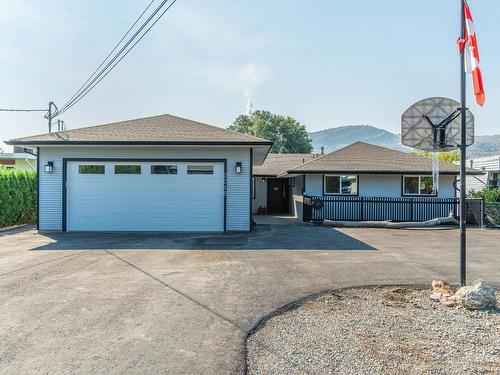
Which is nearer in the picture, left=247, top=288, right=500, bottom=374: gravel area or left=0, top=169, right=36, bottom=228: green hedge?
left=247, top=288, right=500, bottom=374: gravel area

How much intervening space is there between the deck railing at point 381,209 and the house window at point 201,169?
518 cm

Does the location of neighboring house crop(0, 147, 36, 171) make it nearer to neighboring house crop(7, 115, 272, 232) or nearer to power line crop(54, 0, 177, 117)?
power line crop(54, 0, 177, 117)

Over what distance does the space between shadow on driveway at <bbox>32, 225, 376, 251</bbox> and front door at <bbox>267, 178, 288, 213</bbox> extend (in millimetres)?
9821

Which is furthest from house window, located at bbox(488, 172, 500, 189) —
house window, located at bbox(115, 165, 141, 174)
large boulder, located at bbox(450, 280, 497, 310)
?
large boulder, located at bbox(450, 280, 497, 310)

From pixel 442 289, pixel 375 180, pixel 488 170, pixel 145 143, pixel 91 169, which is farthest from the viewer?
pixel 488 170

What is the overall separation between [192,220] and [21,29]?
7.88 meters

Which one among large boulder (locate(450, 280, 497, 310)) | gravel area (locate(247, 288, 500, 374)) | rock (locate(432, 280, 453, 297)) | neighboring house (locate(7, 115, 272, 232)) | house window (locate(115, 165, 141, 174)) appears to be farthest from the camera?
house window (locate(115, 165, 141, 174))

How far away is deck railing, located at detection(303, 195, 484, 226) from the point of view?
53.8 feet

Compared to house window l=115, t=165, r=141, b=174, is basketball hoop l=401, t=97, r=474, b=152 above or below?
above

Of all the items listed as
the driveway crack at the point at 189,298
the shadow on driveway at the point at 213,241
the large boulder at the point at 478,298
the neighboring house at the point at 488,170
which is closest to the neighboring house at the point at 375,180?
the shadow on driveway at the point at 213,241

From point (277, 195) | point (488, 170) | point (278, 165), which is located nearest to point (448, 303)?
point (277, 195)

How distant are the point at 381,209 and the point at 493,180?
11.5m

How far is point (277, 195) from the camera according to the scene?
2345cm

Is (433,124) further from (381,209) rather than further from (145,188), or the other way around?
(381,209)
